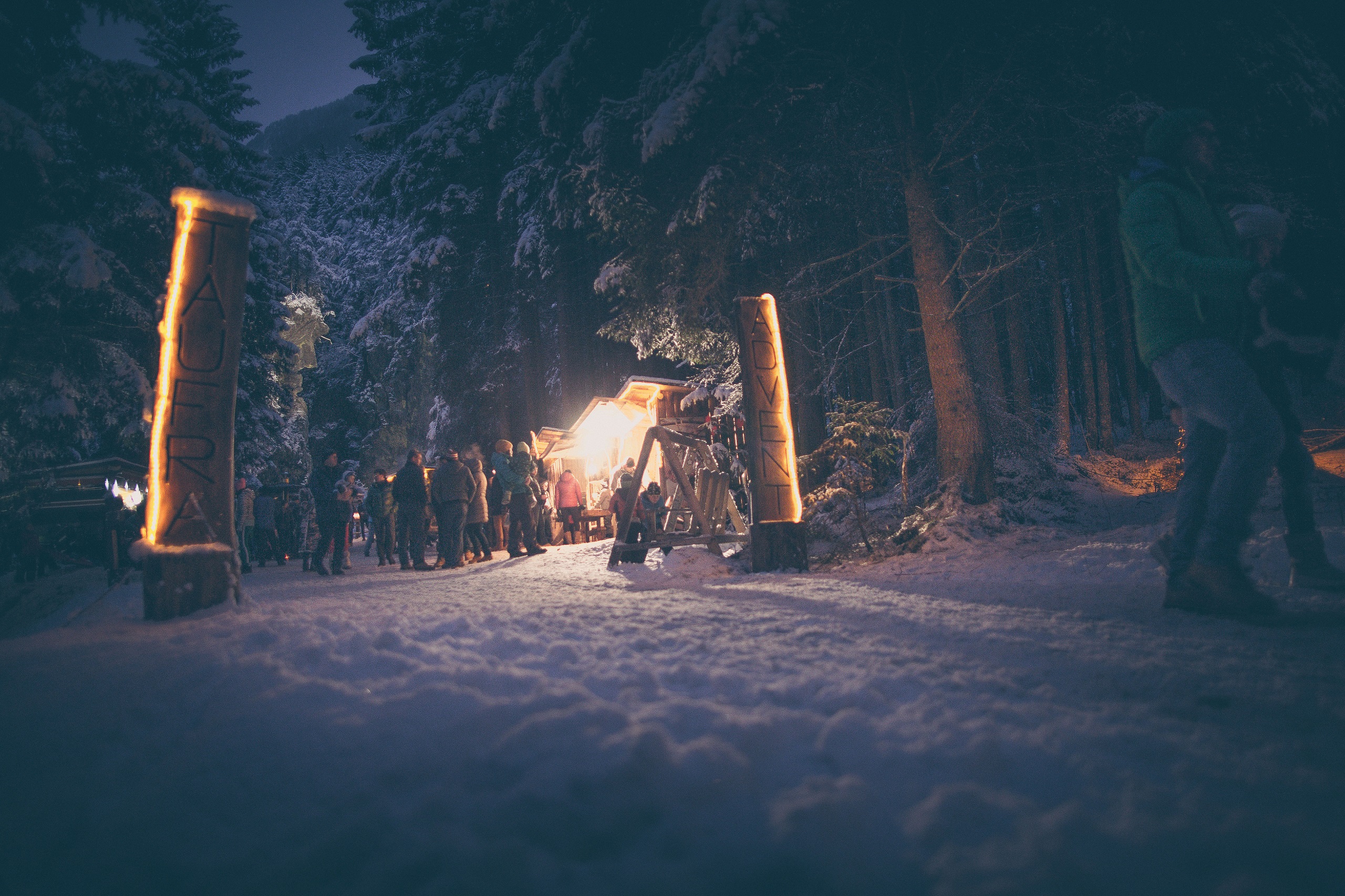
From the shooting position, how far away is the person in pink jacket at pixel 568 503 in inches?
522

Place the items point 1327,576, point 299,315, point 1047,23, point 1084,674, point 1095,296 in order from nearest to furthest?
point 1084,674 → point 1327,576 → point 1047,23 → point 1095,296 → point 299,315

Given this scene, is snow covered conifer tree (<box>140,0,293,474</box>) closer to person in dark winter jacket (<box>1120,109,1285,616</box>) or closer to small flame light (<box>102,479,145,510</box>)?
small flame light (<box>102,479,145,510</box>)

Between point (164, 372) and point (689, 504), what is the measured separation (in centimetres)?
527

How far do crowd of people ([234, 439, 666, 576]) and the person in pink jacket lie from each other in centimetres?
2

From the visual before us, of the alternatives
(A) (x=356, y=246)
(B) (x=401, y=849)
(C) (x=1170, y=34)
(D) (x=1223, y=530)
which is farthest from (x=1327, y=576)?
(A) (x=356, y=246)

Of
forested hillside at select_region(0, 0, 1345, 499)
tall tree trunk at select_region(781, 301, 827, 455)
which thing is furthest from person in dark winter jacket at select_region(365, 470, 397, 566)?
tall tree trunk at select_region(781, 301, 827, 455)

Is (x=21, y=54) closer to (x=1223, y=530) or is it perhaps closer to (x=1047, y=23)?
(x=1047, y=23)

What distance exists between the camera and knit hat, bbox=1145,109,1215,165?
2896mm

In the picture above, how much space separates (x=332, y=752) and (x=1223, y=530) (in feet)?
11.6

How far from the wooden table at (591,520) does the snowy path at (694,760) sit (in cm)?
1206

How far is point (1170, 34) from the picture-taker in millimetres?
6750

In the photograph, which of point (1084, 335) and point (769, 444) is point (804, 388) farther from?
point (1084, 335)

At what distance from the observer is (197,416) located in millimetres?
3898

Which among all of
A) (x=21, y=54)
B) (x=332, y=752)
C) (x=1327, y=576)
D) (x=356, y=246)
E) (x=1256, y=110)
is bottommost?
(x=1327, y=576)
